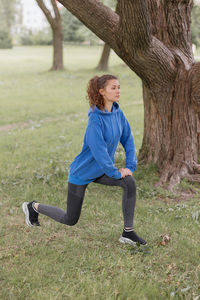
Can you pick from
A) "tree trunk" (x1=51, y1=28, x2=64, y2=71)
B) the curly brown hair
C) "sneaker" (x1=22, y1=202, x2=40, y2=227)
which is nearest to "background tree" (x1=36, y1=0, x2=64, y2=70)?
"tree trunk" (x1=51, y1=28, x2=64, y2=71)

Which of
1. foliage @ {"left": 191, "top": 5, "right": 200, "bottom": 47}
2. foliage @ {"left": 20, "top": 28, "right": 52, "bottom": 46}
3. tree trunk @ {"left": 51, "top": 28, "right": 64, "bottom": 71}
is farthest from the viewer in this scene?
foliage @ {"left": 20, "top": 28, "right": 52, "bottom": 46}

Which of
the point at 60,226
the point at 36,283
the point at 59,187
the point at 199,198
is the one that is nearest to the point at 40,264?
Answer: the point at 36,283

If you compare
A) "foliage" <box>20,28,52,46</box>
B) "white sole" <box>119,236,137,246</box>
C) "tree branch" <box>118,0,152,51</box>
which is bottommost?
"white sole" <box>119,236,137,246</box>

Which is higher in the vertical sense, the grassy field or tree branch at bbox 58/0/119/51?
tree branch at bbox 58/0/119/51

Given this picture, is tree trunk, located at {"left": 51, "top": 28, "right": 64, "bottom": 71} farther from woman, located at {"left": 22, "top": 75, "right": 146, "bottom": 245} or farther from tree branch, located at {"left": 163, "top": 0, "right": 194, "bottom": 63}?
woman, located at {"left": 22, "top": 75, "right": 146, "bottom": 245}

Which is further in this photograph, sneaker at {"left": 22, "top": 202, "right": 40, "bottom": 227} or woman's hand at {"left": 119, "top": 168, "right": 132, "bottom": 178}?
sneaker at {"left": 22, "top": 202, "right": 40, "bottom": 227}

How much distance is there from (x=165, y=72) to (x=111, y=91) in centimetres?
217

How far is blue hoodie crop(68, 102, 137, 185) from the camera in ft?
12.8

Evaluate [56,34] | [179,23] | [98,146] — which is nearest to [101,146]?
[98,146]

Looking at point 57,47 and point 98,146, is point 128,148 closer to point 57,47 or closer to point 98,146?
point 98,146

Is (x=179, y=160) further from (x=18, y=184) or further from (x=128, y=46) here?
(x=18, y=184)

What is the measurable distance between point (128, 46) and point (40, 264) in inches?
125

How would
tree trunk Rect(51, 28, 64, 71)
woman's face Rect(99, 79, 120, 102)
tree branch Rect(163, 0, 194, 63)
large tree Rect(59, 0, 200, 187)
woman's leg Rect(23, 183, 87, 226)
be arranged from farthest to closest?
tree trunk Rect(51, 28, 64, 71) → tree branch Rect(163, 0, 194, 63) → large tree Rect(59, 0, 200, 187) → woman's leg Rect(23, 183, 87, 226) → woman's face Rect(99, 79, 120, 102)

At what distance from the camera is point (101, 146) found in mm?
3896
